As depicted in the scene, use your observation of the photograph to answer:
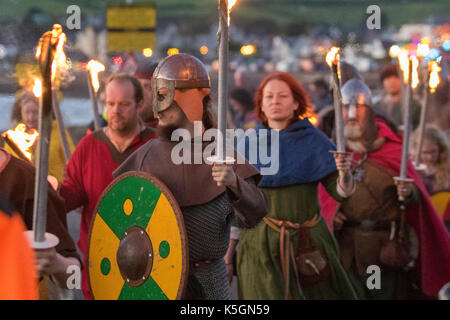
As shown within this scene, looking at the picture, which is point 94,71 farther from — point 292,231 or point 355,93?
point 355,93

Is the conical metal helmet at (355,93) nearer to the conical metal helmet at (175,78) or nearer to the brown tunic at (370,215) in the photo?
the brown tunic at (370,215)

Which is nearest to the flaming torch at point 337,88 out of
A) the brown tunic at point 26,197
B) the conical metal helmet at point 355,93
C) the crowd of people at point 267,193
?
the crowd of people at point 267,193

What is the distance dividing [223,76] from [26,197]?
95 cm

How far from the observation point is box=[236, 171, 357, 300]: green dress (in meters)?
4.32

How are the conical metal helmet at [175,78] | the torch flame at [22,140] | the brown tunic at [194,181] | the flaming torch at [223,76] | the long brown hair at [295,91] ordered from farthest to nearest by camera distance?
the long brown hair at [295,91]
the torch flame at [22,140]
the conical metal helmet at [175,78]
the brown tunic at [194,181]
the flaming torch at [223,76]

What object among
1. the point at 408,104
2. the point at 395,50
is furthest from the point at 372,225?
the point at 395,50

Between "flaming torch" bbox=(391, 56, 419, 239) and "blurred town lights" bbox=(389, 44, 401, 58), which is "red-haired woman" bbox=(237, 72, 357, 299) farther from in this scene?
"blurred town lights" bbox=(389, 44, 401, 58)

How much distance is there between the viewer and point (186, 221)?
3.06 meters

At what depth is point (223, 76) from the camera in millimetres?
2615

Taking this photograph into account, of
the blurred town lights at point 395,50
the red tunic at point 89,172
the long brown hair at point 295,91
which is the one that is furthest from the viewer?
the blurred town lights at point 395,50

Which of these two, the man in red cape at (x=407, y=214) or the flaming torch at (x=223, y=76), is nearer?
the flaming torch at (x=223, y=76)

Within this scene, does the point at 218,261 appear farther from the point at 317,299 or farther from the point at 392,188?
the point at 392,188

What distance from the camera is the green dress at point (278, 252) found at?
4.32 m

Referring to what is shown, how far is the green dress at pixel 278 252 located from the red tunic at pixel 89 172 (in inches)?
35.8
